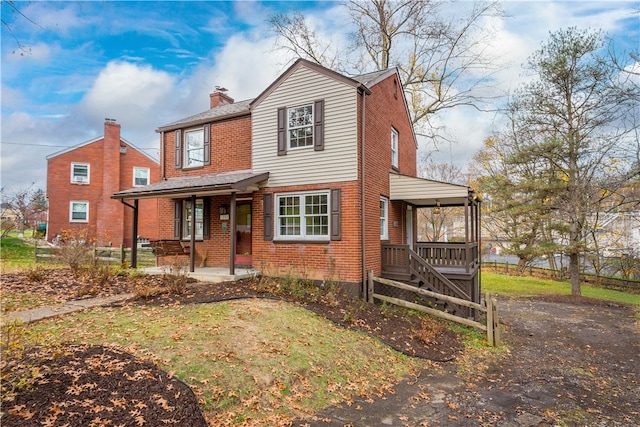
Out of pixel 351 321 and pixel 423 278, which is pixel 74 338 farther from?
pixel 423 278

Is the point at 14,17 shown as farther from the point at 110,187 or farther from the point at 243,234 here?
the point at 110,187

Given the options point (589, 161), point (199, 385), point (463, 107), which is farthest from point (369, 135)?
point (463, 107)

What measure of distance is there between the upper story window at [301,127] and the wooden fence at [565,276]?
21.3 m

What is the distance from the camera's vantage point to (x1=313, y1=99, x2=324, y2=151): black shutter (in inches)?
443

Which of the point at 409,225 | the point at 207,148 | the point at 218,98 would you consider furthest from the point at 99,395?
the point at 218,98

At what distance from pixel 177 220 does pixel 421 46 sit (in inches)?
718

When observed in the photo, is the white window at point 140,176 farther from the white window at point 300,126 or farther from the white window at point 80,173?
the white window at point 300,126

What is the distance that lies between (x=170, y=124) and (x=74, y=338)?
11.1m

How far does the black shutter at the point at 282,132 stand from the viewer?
11.9 metres

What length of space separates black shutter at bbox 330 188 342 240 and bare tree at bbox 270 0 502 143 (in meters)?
15.0

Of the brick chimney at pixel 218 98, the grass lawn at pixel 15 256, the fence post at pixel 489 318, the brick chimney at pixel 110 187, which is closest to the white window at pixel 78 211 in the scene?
the brick chimney at pixel 110 187

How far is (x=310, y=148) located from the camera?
37.6 ft

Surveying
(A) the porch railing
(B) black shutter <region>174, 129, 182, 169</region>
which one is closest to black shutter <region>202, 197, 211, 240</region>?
(B) black shutter <region>174, 129, 182, 169</region>

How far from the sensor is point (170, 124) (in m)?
14.9
